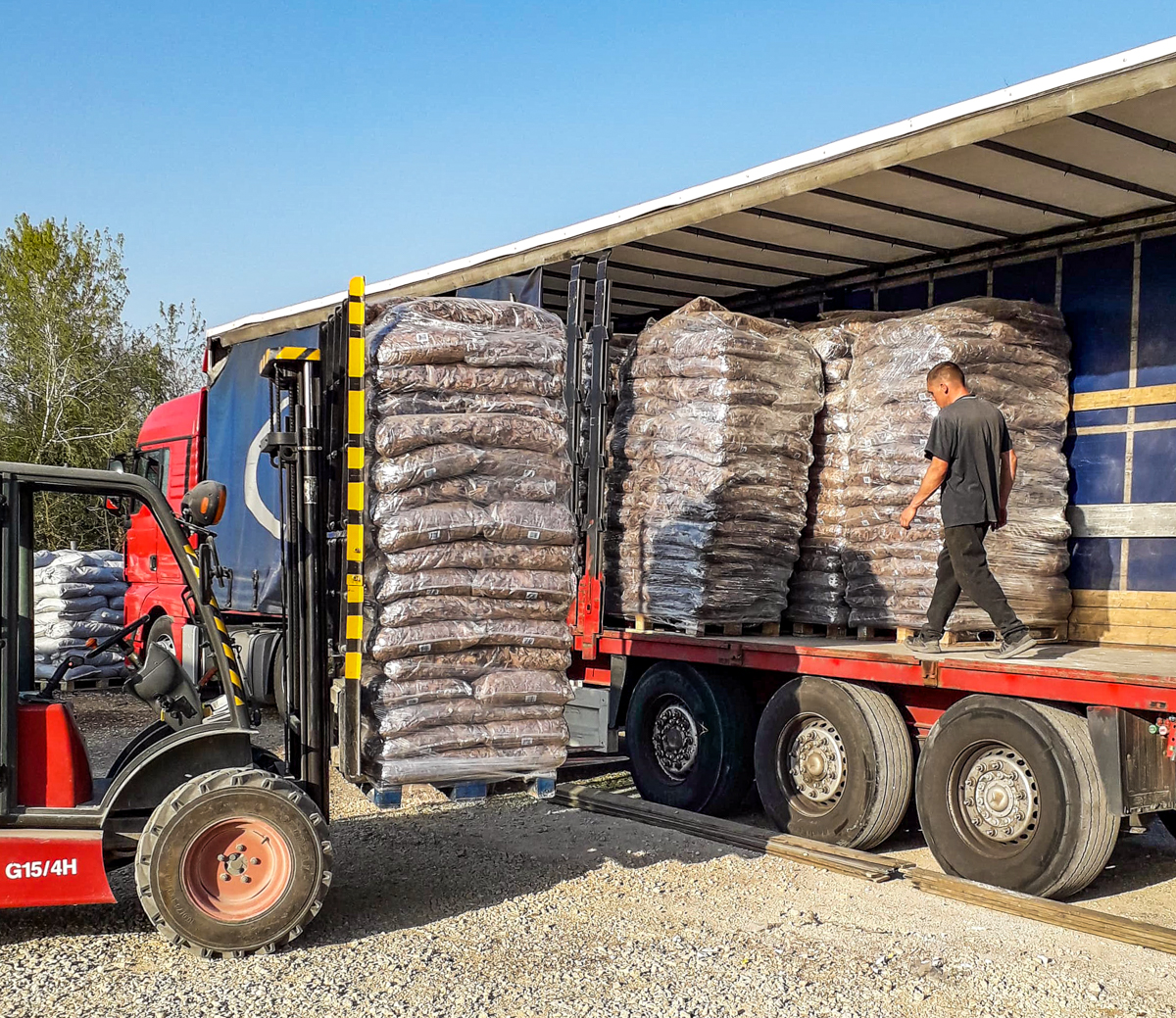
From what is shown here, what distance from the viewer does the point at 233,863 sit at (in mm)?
4855

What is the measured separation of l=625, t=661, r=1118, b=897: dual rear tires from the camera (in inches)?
223

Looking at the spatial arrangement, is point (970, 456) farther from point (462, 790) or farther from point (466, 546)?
point (462, 790)

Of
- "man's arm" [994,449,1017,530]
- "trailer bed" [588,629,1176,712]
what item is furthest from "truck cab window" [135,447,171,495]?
"man's arm" [994,449,1017,530]

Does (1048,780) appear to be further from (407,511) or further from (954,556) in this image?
(407,511)

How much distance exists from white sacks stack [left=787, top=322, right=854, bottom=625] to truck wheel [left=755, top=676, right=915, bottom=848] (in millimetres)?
759

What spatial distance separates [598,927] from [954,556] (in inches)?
108

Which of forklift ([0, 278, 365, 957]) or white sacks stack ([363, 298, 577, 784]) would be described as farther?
white sacks stack ([363, 298, 577, 784])

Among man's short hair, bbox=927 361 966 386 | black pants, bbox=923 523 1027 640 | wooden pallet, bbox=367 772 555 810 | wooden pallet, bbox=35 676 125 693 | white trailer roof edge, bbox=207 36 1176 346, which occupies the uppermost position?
white trailer roof edge, bbox=207 36 1176 346

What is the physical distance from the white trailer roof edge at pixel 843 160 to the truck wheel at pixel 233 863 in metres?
4.22

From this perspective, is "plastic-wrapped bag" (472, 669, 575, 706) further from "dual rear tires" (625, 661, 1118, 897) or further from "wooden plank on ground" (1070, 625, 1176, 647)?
"wooden plank on ground" (1070, 625, 1176, 647)

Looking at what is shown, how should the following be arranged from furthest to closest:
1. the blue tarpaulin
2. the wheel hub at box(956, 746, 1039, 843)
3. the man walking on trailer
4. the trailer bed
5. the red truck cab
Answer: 1. the blue tarpaulin
2. the red truck cab
3. the man walking on trailer
4. the wheel hub at box(956, 746, 1039, 843)
5. the trailer bed

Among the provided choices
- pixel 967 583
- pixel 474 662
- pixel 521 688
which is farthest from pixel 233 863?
pixel 967 583

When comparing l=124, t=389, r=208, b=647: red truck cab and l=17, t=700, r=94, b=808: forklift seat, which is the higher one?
l=124, t=389, r=208, b=647: red truck cab

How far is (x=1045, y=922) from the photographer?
17.9 ft
